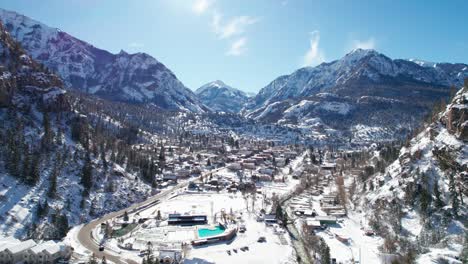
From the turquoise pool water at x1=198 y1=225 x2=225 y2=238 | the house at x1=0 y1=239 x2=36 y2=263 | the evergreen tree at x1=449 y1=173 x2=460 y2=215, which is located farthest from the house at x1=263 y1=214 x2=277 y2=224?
the house at x1=0 y1=239 x2=36 y2=263

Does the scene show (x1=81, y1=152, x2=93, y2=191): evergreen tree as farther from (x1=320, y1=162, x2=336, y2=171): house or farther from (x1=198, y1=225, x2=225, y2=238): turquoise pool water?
(x1=320, y1=162, x2=336, y2=171): house

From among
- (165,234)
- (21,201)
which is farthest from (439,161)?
(21,201)

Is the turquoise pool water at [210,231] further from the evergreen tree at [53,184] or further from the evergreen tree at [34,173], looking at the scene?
the evergreen tree at [34,173]

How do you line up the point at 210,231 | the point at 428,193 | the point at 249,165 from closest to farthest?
the point at 428,193 < the point at 210,231 < the point at 249,165

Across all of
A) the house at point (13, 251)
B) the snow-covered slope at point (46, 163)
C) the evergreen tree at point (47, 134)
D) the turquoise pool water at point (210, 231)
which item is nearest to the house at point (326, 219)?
the turquoise pool water at point (210, 231)

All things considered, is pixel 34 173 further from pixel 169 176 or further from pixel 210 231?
pixel 169 176

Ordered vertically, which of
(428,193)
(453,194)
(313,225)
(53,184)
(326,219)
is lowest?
(313,225)

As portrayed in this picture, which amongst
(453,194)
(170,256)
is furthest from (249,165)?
(170,256)

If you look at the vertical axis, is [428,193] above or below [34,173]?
below
